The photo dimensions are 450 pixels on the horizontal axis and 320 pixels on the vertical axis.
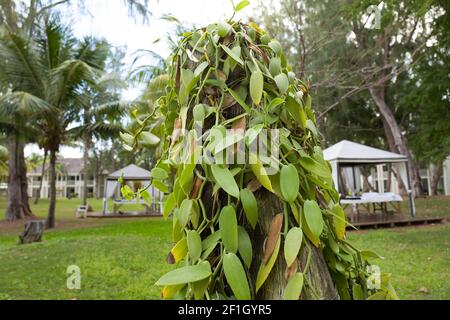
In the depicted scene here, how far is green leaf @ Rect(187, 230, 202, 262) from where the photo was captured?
26 cm

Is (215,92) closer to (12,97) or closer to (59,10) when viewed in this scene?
(59,10)

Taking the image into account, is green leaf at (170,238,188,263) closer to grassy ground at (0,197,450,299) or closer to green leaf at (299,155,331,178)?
green leaf at (299,155,331,178)

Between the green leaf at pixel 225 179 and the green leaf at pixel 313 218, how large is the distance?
6 cm

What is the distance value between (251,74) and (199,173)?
0.36 ft

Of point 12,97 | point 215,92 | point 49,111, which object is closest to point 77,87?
point 49,111

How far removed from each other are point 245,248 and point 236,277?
0.03 meters

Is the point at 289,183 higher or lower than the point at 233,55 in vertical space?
lower

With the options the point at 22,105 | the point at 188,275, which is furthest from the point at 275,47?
the point at 22,105

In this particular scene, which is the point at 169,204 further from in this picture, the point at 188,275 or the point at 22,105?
the point at 22,105

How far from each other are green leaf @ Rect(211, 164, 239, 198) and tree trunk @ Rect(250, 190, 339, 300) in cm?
5

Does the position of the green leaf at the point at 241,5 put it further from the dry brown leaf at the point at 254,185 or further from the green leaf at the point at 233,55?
the dry brown leaf at the point at 254,185

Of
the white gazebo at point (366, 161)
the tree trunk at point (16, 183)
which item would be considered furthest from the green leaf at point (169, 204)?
the tree trunk at point (16, 183)

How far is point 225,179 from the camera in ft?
0.82
